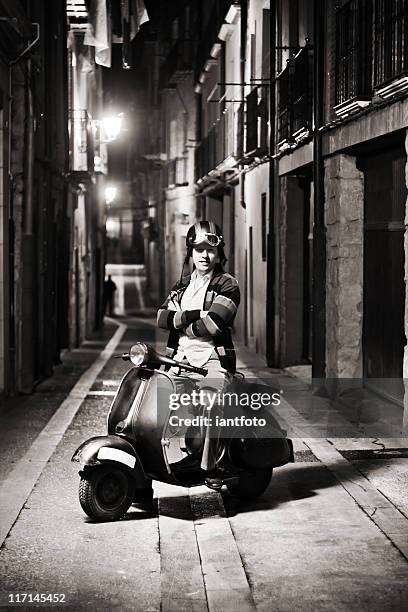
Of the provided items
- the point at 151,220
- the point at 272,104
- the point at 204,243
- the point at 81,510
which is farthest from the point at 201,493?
the point at 151,220

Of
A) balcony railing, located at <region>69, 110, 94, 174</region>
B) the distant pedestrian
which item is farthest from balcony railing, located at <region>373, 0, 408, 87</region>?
the distant pedestrian

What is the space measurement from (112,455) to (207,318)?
1062 mm

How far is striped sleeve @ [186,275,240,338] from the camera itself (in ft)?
23.8

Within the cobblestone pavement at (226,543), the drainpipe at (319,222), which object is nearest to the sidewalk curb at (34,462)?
the cobblestone pavement at (226,543)

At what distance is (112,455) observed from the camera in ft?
22.9

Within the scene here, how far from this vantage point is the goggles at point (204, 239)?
24.3ft

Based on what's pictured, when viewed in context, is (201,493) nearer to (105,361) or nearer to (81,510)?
(81,510)

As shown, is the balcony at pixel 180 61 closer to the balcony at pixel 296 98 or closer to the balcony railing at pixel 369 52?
the balcony at pixel 296 98

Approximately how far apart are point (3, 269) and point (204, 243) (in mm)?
6612

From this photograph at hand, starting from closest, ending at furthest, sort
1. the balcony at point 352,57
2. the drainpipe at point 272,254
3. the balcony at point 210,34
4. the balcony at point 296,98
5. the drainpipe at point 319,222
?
the balcony at point 352,57, the drainpipe at point 319,222, the balcony at point 296,98, the drainpipe at point 272,254, the balcony at point 210,34

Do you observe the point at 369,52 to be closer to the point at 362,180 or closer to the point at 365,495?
the point at 362,180

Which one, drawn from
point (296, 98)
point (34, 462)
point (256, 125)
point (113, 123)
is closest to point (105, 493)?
point (34, 462)

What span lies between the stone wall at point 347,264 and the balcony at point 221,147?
9.50 meters

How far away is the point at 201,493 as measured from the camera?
26.1 feet
